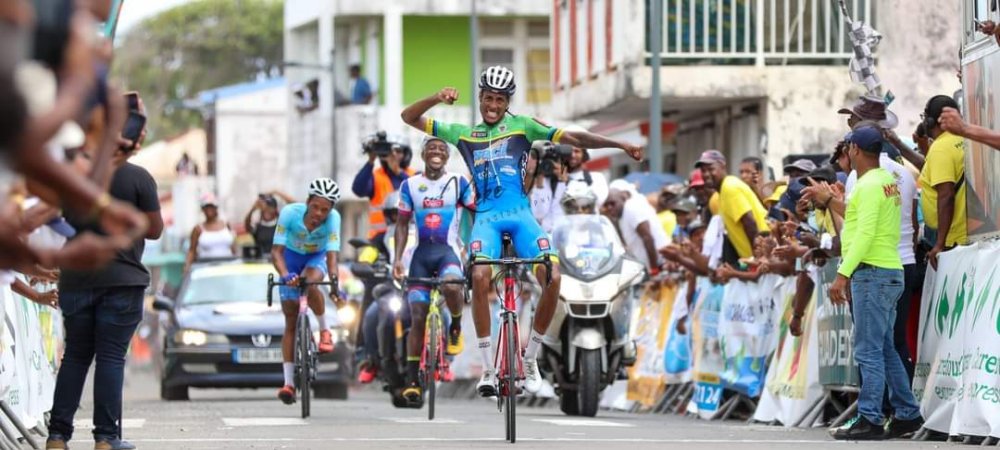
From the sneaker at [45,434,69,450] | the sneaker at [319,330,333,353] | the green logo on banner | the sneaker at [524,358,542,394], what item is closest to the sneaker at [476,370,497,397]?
the sneaker at [524,358,542,394]

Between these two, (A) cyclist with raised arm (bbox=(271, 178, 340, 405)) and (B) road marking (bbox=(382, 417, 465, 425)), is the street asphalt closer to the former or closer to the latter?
(B) road marking (bbox=(382, 417, 465, 425))

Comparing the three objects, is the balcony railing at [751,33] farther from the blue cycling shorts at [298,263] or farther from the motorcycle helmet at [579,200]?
the blue cycling shorts at [298,263]

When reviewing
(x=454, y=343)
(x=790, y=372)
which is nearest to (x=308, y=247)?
(x=454, y=343)

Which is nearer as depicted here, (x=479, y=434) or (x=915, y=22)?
(x=479, y=434)

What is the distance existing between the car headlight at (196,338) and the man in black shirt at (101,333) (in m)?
12.0

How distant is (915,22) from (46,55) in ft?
92.2

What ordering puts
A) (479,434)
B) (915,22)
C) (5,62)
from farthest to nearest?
(915,22) → (479,434) → (5,62)

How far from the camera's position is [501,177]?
47.1ft

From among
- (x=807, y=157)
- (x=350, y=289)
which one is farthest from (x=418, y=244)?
(x=350, y=289)

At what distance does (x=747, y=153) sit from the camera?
113 feet

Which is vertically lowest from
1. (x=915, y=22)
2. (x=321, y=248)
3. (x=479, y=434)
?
(x=479, y=434)

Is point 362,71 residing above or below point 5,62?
above

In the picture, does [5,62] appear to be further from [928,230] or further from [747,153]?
[747,153]

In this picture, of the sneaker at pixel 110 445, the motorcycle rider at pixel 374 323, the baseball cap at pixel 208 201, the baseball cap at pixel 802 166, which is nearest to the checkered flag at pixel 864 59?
the baseball cap at pixel 802 166
